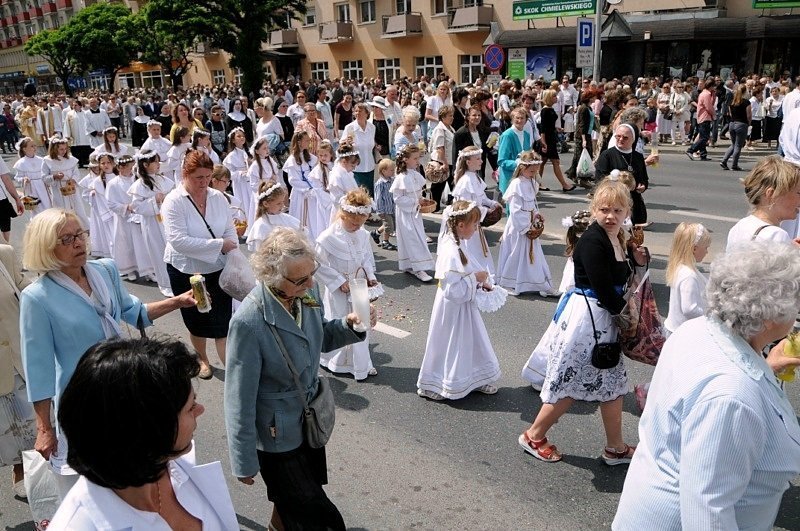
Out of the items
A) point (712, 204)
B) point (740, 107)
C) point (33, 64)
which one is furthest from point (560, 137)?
point (33, 64)

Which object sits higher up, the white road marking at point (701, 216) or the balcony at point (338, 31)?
the balcony at point (338, 31)

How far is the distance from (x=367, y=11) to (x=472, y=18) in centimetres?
1116

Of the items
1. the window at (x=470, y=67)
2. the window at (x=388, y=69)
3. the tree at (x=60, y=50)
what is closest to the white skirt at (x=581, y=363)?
the window at (x=470, y=67)

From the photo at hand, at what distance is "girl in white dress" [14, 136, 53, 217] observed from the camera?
10359mm

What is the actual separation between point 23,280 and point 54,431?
3.62ft

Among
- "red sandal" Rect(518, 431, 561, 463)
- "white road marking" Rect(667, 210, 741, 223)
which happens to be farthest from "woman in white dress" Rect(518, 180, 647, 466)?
"white road marking" Rect(667, 210, 741, 223)

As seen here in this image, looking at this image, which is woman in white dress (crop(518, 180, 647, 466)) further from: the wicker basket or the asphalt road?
the wicker basket

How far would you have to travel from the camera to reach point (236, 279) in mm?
5117

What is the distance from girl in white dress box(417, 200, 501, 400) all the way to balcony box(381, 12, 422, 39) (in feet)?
128

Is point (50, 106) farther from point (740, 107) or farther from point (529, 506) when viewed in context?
point (529, 506)

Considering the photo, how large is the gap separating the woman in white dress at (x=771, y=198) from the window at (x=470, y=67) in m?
36.0

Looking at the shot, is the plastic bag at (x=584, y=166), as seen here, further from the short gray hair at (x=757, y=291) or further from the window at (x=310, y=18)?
the window at (x=310, y=18)

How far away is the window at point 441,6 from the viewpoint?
3981 cm

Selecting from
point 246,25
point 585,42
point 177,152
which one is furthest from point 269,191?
point 246,25
